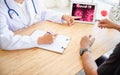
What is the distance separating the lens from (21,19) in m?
1.49

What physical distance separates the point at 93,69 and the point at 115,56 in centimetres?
16

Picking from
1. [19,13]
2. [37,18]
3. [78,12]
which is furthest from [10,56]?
[78,12]

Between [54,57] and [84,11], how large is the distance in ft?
1.77

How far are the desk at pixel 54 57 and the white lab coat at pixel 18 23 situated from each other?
44 mm

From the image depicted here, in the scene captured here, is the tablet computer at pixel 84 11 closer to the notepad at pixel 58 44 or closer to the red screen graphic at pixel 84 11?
the red screen graphic at pixel 84 11

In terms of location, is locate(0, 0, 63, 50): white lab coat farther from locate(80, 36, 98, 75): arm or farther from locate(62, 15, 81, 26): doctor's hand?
locate(80, 36, 98, 75): arm

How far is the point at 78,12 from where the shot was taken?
154 cm

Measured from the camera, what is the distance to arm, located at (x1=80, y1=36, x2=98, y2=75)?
3.34ft

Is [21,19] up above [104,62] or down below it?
above

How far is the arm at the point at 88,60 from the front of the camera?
1019 mm

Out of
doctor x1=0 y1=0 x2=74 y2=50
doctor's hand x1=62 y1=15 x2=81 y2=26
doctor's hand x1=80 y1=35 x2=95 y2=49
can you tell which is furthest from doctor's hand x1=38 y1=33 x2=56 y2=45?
doctor's hand x1=62 y1=15 x2=81 y2=26

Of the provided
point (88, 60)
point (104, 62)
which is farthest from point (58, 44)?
point (104, 62)

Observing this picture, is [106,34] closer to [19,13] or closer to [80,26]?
[80,26]

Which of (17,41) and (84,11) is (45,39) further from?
(84,11)
